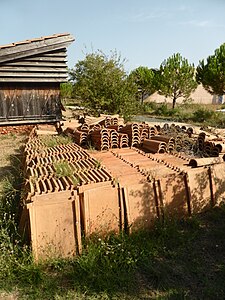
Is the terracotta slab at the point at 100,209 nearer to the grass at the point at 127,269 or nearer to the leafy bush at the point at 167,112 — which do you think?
the grass at the point at 127,269

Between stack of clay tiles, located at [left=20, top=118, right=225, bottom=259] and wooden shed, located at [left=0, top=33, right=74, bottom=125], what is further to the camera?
wooden shed, located at [left=0, top=33, right=74, bottom=125]

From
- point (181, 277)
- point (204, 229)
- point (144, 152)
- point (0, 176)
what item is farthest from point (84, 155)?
point (181, 277)

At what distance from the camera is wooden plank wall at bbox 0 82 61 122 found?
38.7ft

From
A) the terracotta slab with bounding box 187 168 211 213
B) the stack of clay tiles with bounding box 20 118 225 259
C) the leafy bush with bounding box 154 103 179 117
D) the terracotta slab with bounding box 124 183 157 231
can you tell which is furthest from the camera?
the leafy bush with bounding box 154 103 179 117

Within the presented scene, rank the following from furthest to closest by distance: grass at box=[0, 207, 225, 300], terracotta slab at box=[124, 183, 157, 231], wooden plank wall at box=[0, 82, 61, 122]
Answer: wooden plank wall at box=[0, 82, 61, 122] → terracotta slab at box=[124, 183, 157, 231] → grass at box=[0, 207, 225, 300]

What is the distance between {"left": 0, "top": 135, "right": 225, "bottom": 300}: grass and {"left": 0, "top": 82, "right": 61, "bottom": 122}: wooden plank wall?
903 cm

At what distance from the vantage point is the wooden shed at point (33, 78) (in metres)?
11.5

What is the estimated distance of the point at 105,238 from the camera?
12.1 ft

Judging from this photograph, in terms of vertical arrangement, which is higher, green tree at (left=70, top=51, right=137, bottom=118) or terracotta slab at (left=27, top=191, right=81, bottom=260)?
green tree at (left=70, top=51, right=137, bottom=118)

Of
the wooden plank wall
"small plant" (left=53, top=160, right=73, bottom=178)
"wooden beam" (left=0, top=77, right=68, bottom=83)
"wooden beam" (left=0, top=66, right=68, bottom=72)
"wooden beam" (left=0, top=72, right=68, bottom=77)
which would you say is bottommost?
"small plant" (left=53, top=160, right=73, bottom=178)

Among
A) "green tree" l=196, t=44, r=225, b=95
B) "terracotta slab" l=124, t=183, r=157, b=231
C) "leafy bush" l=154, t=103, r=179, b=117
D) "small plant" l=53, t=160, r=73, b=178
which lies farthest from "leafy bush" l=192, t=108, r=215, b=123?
"terracotta slab" l=124, t=183, r=157, b=231

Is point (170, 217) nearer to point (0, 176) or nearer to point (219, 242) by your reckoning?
point (219, 242)

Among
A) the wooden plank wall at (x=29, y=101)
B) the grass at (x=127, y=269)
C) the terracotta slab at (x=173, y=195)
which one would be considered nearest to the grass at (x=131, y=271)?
the grass at (x=127, y=269)

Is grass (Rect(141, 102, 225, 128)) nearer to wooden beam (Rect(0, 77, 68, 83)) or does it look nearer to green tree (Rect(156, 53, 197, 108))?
green tree (Rect(156, 53, 197, 108))
